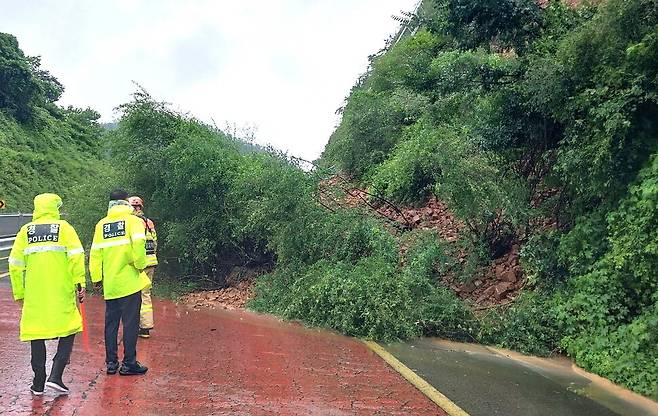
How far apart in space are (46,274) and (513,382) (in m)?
5.10

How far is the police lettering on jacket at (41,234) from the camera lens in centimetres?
541

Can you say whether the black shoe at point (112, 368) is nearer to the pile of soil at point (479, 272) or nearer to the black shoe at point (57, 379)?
the black shoe at point (57, 379)

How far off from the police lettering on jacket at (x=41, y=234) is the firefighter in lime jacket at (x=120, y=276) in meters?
0.74

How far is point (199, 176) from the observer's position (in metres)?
12.9

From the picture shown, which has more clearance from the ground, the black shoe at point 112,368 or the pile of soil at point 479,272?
the pile of soil at point 479,272

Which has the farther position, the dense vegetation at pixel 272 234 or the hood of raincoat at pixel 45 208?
the dense vegetation at pixel 272 234

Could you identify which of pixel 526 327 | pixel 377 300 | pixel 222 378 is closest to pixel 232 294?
pixel 377 300

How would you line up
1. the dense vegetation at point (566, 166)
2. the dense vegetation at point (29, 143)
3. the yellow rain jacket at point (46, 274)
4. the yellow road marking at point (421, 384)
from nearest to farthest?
the yellow rain jacket at point (46, 274) → the yellow road marking at point (421, 384) → the dense vegetation at point (566, 166) → the dense vegetation at point (29, 143)

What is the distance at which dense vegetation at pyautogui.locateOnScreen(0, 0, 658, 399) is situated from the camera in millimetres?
8328

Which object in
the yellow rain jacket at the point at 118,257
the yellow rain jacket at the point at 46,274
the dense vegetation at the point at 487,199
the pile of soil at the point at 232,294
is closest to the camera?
the yellow rain jacket at the point at 46,274

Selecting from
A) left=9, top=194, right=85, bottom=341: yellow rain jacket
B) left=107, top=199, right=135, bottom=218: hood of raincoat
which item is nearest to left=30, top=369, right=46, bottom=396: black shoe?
left=9, top=194, right=85, bottom=341: yellow rain jacket

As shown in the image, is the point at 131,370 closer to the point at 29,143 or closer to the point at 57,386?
the point at 57,386

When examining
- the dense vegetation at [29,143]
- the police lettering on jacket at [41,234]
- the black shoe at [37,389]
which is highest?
the dense vegetation at [29,143]

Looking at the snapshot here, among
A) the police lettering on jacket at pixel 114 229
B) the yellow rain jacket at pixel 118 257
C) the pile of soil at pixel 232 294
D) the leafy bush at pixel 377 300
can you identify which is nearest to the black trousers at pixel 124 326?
the yellow rain jacket at pixel 118 257
